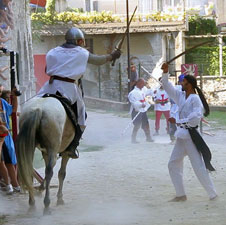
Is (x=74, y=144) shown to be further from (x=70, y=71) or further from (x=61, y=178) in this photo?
(x=70, y=71)

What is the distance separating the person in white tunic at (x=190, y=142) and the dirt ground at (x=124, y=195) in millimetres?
275

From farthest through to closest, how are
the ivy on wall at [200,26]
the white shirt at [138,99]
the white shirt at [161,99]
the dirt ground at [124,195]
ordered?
the ivy on wall at [200,26] < the white shirt at [161,99] < the white shirt at [138,99] < the dirt ground at [124,195]

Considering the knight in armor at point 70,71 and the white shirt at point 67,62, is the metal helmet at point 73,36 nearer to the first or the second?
the knight in armor at point 70,71

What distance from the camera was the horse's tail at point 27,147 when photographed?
909cm

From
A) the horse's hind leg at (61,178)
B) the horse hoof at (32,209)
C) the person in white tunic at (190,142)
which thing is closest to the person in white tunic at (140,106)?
the horse's hind leg at (61,178)

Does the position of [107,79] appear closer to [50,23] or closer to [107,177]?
[50,23]

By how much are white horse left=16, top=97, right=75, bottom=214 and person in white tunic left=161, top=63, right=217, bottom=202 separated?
167 cm

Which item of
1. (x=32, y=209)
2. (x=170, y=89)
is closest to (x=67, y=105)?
(x=32, y=209)

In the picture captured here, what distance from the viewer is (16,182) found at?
434 inches

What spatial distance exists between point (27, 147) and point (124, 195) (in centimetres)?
222

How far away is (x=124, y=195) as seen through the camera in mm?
10805

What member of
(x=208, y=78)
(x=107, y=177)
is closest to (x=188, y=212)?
(x=107, y=177)

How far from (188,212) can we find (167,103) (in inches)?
469

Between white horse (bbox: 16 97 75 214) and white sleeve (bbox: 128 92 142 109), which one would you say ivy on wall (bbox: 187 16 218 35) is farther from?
white horse (bbox: 16 97 75 214)
